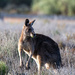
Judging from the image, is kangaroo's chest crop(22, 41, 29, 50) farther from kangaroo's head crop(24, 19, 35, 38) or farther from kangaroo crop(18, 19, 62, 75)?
kangaroo's head crop(24, 19, 35, 38)

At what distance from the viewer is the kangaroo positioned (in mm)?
6703

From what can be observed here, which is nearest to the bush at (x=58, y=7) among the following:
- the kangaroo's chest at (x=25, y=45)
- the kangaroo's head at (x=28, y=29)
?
the kangaroo's chest at (x=25, y=45)

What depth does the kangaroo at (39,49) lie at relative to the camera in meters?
6.70

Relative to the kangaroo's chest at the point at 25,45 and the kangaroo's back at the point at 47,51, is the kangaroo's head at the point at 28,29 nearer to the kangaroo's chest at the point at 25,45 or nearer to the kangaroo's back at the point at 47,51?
the kangaroo's chest at the point at 25,45

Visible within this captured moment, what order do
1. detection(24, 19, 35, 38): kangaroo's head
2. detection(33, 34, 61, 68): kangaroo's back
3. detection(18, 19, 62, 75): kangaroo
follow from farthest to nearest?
1. detection(33, 34, 61, 68): kangaroo's back
2. detection(18, 19, 62, 75): kangaroo
3. detection(24, 19, 35, 38): kangaroo's head

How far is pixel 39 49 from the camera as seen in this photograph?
22.8 feet

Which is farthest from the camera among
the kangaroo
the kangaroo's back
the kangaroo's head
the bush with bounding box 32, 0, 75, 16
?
the bush with bounding box 32, 0, 75, 16

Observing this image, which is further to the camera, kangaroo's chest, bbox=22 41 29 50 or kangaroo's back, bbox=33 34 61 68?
kangaroo's back, bbox=33 34 61 68

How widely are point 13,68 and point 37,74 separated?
698 mm

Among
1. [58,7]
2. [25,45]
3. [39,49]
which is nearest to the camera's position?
[25,45]

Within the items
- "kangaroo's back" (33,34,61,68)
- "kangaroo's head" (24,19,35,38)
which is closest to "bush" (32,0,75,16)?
"kangaroo's back" (33,34,61,68)

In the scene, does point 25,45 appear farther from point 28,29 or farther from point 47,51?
point 47,51

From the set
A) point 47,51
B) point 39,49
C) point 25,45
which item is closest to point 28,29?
point 25,45

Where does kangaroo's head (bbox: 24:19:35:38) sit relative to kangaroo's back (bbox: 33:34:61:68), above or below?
above
